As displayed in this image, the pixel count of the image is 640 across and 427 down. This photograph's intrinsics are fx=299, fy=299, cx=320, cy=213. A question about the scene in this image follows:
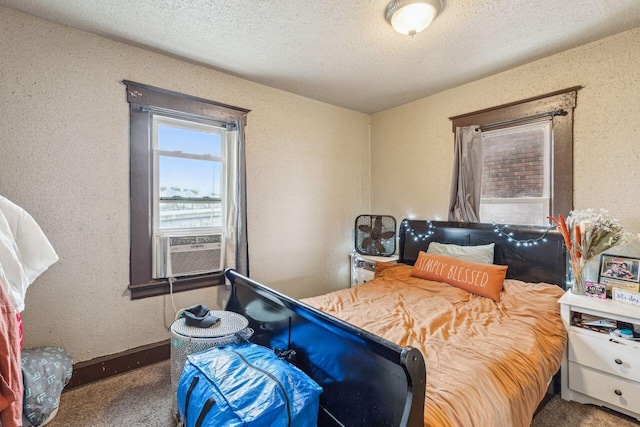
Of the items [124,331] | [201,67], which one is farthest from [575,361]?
[201,67]

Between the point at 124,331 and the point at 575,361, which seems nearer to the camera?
the point at 575,361

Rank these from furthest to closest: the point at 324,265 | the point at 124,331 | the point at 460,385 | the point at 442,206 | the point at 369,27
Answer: the point at 324,265 → the point at 442,206 → the point at 124,331 → the point at 369,27 → the point at 460,385

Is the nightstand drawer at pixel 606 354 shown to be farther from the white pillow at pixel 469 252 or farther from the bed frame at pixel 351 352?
the white pillow at pixel 469 252

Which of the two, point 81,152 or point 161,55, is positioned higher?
point 161,55

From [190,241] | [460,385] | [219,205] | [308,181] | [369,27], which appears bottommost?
[460,385]

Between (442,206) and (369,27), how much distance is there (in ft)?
6.31

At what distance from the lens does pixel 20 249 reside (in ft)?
5.30

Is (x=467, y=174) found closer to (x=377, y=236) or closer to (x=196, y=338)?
(x=377, y=236)

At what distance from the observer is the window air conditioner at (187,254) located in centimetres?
243

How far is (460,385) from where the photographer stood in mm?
1193

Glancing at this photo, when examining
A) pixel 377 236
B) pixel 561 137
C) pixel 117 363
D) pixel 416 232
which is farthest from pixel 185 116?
pixel 561 137

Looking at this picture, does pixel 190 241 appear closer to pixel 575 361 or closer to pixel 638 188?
pixel 575 361

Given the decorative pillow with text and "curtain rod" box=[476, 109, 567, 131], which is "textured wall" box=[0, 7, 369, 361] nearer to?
the decorative pillow with text

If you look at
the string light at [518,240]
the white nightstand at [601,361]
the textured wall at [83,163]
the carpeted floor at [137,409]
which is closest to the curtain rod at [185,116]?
the textured wall at [83,163]
